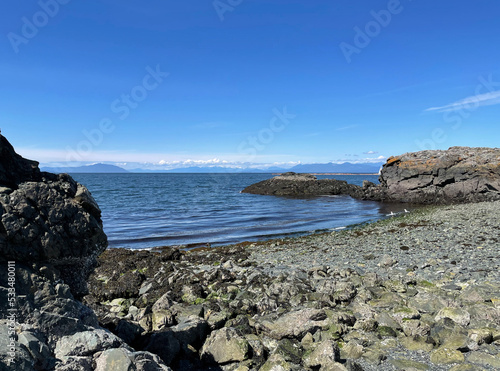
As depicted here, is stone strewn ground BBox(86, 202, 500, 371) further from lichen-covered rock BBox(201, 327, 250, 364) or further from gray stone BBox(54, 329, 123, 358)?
gray stone BBox(54, 329, 123, 358)

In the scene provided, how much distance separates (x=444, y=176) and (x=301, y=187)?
30.4 metres

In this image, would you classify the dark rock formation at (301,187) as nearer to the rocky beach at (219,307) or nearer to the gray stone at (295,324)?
the rocky beach at (219,307)

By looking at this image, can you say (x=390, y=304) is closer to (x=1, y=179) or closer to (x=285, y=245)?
(x=1, y=179)

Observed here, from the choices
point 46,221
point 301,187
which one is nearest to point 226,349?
point 46,221

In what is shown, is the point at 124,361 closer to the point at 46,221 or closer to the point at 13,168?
the point at 46,221

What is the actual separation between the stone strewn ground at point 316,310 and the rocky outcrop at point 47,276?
1.81 m

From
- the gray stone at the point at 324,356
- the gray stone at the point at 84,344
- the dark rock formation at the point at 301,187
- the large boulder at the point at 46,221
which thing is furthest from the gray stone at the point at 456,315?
the dark rock formation at the point at 301,187

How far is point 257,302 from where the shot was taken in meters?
8.65

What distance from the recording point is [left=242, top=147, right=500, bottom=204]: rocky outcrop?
132ft

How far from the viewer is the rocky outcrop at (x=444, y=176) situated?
131 feet

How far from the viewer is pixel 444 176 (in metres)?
43.1

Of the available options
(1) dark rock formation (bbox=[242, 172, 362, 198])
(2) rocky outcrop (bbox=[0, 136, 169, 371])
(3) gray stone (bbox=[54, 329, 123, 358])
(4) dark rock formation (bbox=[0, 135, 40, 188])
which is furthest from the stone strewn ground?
(1) dark rock formation (bbox=[242, 172, 362, 198])

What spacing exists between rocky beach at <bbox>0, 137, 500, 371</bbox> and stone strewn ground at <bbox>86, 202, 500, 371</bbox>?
3 centimetres

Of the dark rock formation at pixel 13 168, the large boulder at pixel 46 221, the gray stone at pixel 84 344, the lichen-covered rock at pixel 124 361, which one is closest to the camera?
the lichen-covered rock at pixel 124 361
